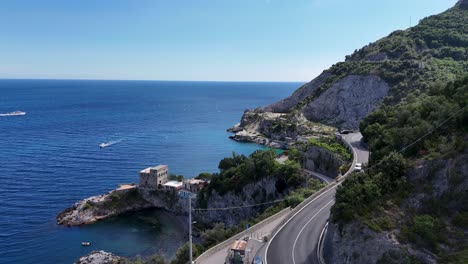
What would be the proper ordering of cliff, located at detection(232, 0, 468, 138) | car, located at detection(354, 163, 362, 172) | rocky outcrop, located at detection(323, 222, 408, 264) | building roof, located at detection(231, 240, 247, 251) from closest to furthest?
rocky outcrop, located at detection(323, 222, 408, 264) → building roof, located at detection(231, 240, 247, 251) → car, located at detection(354, 163, 362, 172) → cliff, located at detection(232, 0, 468, 138)

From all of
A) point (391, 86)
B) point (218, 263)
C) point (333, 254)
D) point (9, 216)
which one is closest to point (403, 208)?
point (333, 254)

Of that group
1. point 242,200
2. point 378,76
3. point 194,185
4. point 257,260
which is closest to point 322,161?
point 242,200

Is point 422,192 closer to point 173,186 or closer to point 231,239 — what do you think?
point 231,239

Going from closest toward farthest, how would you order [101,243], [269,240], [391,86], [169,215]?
[269,240] < [101,243] < [169,215] < [391,86]

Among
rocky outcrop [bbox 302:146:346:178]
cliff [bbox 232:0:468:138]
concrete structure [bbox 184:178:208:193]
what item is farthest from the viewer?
cliff [bbox 232:0:468:138]

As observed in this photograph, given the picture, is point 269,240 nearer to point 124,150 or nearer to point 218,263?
point 218,263

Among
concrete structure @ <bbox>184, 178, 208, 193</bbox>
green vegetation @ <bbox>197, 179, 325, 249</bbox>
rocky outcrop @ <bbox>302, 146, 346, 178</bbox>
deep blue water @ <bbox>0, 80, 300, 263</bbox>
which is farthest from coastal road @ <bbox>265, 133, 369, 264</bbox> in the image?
concrete structure @ <bbox>184, 178, 208, 193</bbox>

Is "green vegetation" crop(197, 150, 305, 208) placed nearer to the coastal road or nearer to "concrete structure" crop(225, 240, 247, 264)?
Answer: the coastal road
